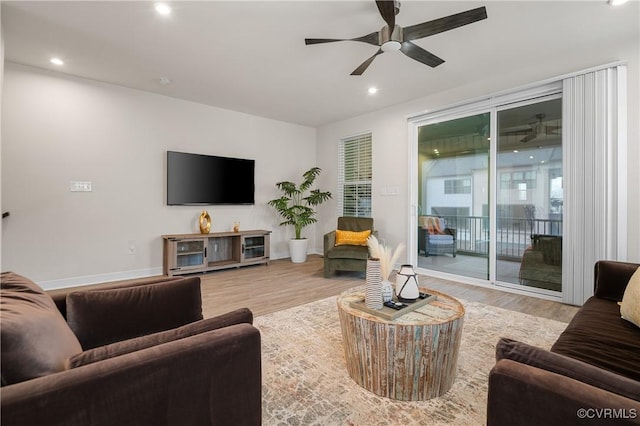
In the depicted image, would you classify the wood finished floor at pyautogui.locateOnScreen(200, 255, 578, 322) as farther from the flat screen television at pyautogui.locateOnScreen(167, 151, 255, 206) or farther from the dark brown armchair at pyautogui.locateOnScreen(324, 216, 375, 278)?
the flat screen television at pyautogui.locateOnScreen(167, 151, 255, 206)

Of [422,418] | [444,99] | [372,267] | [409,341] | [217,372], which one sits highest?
[444,99]

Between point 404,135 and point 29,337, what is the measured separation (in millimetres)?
4812

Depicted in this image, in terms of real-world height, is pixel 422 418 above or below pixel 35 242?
below

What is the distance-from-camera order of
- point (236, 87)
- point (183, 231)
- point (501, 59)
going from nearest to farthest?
point (501, 59) → point (236, 87) → point (183, 231)

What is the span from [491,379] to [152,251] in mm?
4673

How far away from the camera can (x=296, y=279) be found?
4.29 metres

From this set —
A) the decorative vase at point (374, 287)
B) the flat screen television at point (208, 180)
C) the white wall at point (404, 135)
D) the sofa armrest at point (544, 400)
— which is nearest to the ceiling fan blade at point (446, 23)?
the white wall at point (404, 135)

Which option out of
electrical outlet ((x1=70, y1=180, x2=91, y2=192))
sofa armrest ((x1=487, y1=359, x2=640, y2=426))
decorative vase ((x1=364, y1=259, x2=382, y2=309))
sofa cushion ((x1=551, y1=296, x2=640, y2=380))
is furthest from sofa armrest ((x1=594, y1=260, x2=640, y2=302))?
electrical outlet ((x1=70, y1=180, x2=91, y2=192))

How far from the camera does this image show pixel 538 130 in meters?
3.56

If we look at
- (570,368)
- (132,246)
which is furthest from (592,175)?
(132,246)

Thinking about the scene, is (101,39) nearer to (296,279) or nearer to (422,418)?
(296,279)

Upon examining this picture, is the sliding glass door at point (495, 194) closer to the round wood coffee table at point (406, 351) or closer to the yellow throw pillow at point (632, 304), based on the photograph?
the yellow throw pillow at point (632, 304)

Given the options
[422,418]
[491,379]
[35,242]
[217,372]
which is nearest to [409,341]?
[422,418]

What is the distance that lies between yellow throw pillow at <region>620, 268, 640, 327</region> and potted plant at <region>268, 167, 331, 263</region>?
14.5ft
